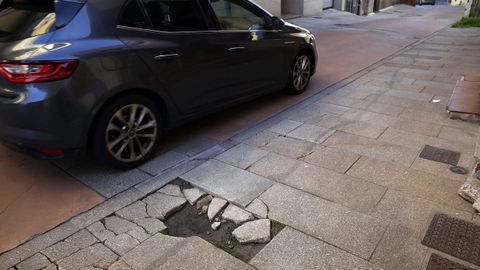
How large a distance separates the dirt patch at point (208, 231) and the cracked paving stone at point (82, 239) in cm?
53

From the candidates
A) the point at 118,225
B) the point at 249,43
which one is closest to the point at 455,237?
the point at 118,225

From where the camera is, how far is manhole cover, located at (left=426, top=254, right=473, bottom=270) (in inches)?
89.3

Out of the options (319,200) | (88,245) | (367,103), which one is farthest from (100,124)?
(367,103)

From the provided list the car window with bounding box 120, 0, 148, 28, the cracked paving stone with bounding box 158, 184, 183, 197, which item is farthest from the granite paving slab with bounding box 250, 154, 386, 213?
the car window with bounding box 120, 0, 148, 28

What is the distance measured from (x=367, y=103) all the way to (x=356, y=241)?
126 inches

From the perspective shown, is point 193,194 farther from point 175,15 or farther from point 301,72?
point 301,72

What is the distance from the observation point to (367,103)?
532cm

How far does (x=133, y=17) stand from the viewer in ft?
11.1

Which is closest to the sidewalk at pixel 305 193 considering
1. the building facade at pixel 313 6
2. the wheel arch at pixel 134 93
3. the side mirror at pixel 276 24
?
the wheel arch at pixel 134 93

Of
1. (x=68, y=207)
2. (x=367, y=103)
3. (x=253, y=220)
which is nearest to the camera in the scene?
(x=253, y=220)

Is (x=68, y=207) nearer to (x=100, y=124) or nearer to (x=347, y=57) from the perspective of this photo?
(x=100, y=124)

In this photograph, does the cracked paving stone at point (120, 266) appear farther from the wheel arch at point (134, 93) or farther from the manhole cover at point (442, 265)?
the manhole cover at point (442, 265)

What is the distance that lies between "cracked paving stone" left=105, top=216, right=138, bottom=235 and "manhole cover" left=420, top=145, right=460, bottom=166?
111 inches

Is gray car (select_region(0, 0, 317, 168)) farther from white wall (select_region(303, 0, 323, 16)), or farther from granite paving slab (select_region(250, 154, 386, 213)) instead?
white wall (select_region(303, 0, 323, 16))
